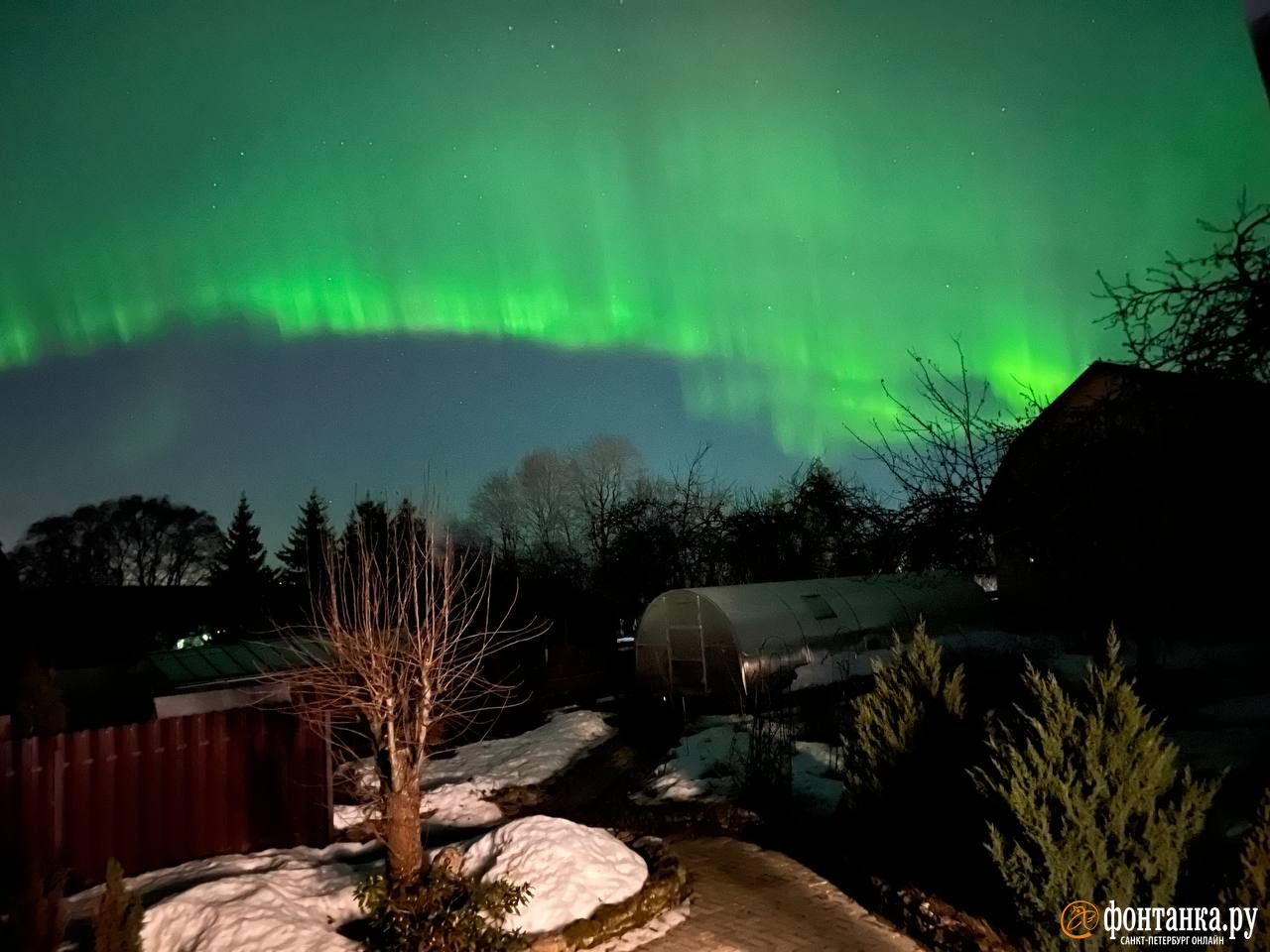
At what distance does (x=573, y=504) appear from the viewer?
52.7m

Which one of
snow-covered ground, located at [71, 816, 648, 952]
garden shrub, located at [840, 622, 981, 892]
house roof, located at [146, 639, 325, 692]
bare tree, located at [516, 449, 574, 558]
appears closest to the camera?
snow-covered ground, located at [71, 816, 648, 952]

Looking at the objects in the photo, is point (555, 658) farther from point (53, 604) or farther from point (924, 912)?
point (53, 604)

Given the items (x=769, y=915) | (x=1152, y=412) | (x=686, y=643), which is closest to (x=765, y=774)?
(x=769, y=915)

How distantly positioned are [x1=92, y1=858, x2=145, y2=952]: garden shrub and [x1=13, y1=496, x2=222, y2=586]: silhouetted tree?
51.3 metres

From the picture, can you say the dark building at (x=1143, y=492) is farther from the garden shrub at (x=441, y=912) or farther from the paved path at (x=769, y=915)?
the garden shrub at (x=441, y=912)

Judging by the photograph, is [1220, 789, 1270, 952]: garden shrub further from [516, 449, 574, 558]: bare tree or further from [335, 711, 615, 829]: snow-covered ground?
[516, 449, 574, 558]: bare tree

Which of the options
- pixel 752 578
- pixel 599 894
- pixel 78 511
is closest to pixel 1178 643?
pixel 752 578

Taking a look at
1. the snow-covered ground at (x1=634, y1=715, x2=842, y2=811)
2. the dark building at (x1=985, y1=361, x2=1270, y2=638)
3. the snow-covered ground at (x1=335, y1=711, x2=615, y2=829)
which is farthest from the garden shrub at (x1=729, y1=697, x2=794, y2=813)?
the dark building at (x1=985, y1=361, x2=1270, y2=638)

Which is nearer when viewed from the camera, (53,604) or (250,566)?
(53,604)

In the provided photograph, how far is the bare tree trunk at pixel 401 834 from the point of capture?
291 inches

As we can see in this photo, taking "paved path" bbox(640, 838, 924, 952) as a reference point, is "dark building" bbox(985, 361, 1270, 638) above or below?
above

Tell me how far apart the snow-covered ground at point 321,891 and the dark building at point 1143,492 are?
21.8 feet

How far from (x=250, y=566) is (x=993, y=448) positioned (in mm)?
46028

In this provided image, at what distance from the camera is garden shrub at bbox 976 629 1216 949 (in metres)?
5.69
